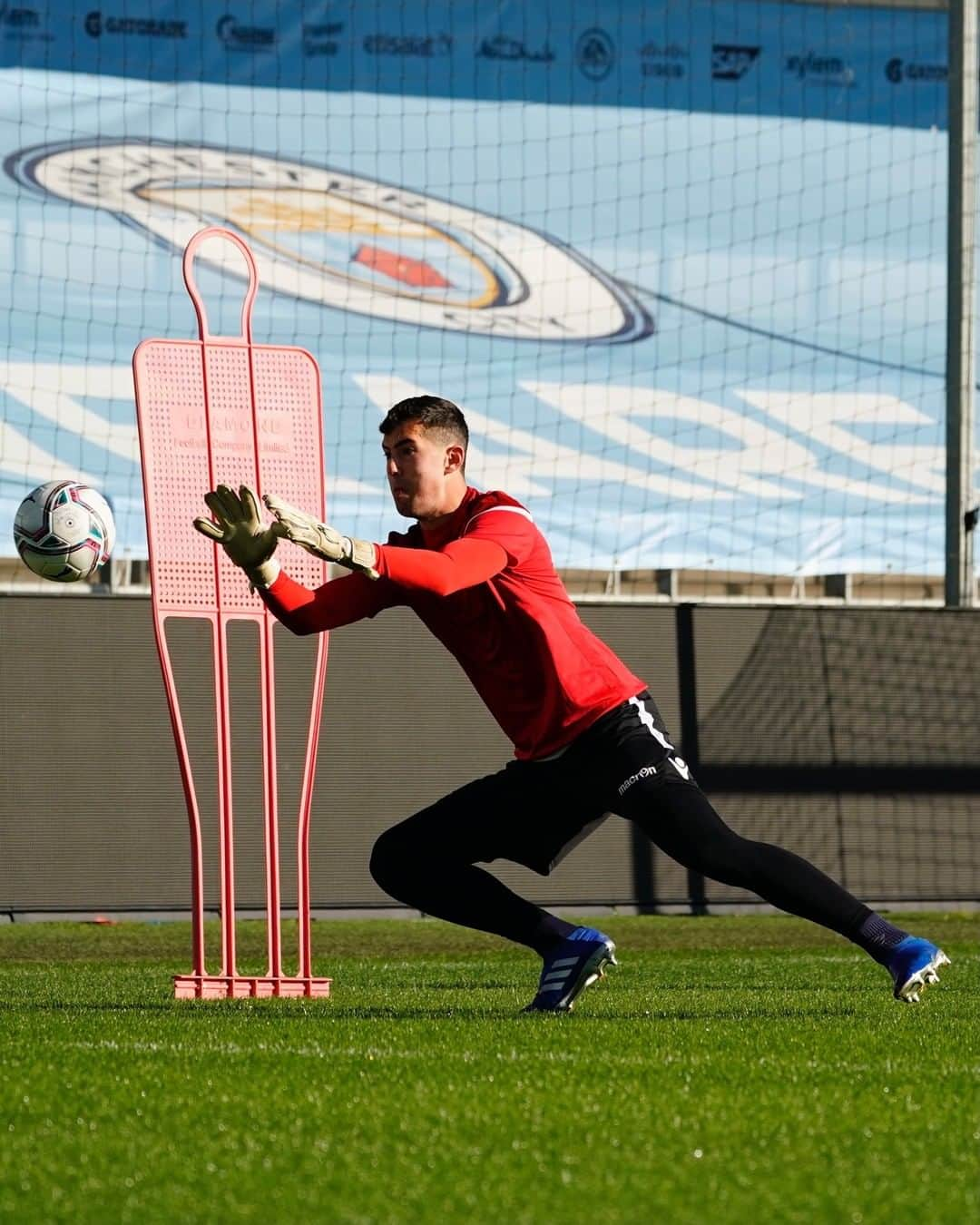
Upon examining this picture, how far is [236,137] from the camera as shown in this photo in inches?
784

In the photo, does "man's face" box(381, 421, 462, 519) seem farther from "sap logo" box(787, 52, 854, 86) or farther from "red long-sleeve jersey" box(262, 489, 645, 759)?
"sap logo" box(787, 52, 854, 86)

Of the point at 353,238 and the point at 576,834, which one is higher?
the point at 353,238

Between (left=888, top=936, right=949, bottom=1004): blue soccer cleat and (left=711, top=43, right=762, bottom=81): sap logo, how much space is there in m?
16.8

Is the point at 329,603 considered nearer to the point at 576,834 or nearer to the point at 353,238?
the point at 576,834

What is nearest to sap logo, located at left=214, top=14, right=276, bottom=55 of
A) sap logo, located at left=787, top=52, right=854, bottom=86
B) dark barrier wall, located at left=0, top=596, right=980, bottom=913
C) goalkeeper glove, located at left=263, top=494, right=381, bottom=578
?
sap logo, located at left=787, top=52, right=854, bottom=86

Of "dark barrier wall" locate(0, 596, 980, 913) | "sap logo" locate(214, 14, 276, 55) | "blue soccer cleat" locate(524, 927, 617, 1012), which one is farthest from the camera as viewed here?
"sap logo" locate(214, 14, 276, 55)

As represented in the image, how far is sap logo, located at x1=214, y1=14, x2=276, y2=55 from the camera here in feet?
66.2

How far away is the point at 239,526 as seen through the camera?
536 centimetres

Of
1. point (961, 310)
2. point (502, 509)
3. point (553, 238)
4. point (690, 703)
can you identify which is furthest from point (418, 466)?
point (553, 238)

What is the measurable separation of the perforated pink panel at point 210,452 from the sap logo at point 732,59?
1444cm

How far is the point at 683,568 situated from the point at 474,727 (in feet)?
10.6

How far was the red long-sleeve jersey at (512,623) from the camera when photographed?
5.75 m

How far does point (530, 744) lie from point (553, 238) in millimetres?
14856

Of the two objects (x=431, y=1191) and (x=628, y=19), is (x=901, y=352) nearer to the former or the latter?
(x=628, y=19)
